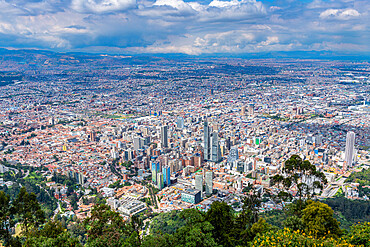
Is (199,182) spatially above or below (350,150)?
below

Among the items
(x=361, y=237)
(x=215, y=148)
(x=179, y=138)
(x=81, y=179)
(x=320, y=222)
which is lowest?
(x=81, y=179)

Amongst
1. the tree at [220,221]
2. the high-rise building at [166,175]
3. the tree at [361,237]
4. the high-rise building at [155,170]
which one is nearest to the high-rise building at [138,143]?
the high-rise building at [155,170]

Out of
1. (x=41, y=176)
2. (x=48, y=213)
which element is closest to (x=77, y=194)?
(x=48, y=213)

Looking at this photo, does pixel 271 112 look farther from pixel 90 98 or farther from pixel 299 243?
pixel 299 243

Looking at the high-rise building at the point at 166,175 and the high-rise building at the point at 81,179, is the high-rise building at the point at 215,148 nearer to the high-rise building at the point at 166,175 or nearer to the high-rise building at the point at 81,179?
the high-rise building at the point at 166,175

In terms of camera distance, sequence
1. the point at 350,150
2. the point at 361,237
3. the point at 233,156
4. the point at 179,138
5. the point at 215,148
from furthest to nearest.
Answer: the point at 179,138 → the point at 215,148 → the point at 233,156 → the point at 350,150 → the point at 361,237

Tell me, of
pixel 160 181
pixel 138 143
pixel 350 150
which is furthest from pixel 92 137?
pixel 350 150

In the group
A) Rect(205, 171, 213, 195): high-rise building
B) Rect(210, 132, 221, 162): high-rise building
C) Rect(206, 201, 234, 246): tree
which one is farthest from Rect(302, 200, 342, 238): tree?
Rect(210, 132, 221, 162): high-rise building

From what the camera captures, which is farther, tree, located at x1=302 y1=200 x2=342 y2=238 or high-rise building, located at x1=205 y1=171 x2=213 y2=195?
high-rise building, located at x1=205 y1=171 x2=213 y2=195

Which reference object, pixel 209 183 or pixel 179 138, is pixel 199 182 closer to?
pixel 209 183

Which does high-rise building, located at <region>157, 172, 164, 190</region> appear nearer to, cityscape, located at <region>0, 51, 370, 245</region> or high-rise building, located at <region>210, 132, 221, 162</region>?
cityscape, located at <region>0, 51, 370, 245</region>

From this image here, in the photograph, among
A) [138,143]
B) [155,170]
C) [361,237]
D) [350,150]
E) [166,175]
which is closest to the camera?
[361,237]
